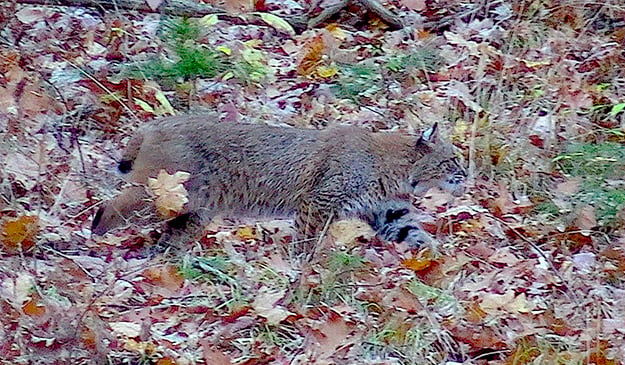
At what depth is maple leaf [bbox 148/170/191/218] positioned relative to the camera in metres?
4.77

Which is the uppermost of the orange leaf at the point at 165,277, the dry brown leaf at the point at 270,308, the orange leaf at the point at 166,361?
the orange leaf at the point at 166,361

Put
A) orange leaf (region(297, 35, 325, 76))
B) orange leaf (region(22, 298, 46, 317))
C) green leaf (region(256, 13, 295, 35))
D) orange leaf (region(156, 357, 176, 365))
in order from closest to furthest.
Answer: orange leaf (region(156, 357, 176, 365)) → orange leaf (region(22, 298, 46, 317)) → orange leaf (region(297, 35, 325, 76)) → green leaf (region(256, 13, 295, 35))

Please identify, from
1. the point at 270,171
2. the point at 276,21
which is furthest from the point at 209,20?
the point at 270,171

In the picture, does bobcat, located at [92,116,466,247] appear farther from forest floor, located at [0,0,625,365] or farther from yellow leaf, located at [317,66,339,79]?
yellow leaf, located at [317,66,339,79]

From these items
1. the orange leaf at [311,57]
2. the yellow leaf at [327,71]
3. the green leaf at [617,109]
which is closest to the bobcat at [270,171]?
the green leaf at [617,109]

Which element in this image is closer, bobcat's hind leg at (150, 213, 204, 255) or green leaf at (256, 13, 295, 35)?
→ bobcat's hind leg at (150, 213, 204, 255)

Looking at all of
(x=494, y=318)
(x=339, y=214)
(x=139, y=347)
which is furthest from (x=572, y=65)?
(x=139, y=347)

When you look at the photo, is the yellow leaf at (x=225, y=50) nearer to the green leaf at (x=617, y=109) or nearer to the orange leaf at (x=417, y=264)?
the green leaf at (x=617, y=109)

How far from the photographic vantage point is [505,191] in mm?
6027

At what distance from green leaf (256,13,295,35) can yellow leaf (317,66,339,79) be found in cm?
51

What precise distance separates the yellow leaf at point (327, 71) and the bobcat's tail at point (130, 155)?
2.10m

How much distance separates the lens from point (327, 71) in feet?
24.9

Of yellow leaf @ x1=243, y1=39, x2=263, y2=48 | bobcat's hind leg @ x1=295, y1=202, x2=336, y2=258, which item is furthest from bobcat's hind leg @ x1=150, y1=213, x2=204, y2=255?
yellow leaf @ x1=243, y1=39, x2=263, y2=48

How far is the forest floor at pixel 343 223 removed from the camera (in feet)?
14.0
